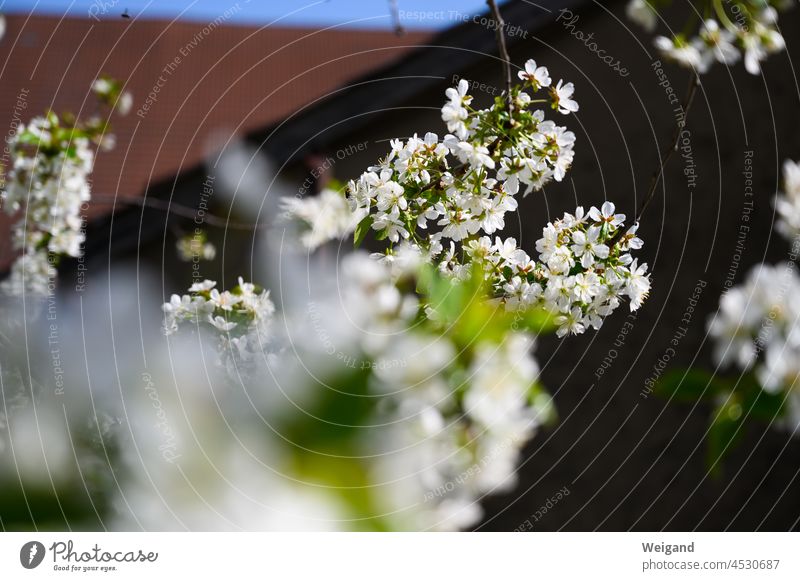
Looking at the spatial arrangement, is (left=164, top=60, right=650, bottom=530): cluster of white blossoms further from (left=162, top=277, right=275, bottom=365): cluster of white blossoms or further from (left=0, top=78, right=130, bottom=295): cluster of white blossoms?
(left=0, top=78, right=130, bottom=295): cluster of white blossoms

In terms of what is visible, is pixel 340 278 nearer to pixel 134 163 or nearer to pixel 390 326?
pixel 390 326

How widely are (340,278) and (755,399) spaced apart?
0.68m

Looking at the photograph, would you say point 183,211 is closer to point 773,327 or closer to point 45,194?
point 45,194

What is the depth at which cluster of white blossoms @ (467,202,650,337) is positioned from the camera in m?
0.71

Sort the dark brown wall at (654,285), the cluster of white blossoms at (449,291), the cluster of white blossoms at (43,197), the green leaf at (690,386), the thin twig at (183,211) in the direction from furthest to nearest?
the dark brown wall at (654,285)
the thin twig at (183,211)
the cluster of white blossoms at (43,197)
the cluster of white blossoms at (449,291)
the green leaf at (690,386)

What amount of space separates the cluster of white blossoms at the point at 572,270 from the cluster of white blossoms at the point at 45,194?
55 centimetres

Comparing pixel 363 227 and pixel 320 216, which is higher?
pixel 320 216

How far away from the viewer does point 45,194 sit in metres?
0.97

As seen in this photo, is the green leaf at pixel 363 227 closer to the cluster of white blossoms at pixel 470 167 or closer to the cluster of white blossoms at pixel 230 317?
the cluster of white blossoms at pixel 470 167

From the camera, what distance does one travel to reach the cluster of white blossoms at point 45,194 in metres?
0.94

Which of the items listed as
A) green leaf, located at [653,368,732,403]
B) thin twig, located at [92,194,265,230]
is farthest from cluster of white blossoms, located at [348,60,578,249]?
thin twig, located at [92,194,265,230]

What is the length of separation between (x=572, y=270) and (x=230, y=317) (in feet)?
1.22

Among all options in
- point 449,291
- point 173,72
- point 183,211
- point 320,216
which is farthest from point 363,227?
point 173,72

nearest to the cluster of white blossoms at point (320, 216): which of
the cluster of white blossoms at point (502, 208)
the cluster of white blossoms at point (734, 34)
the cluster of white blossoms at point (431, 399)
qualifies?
the cluster of white blossoms at point (431, 399)
